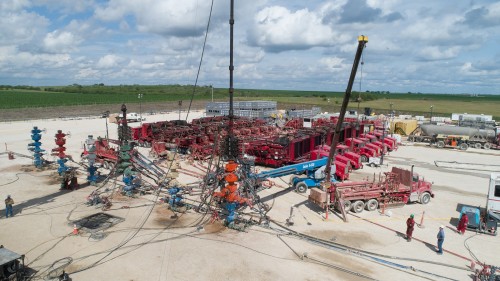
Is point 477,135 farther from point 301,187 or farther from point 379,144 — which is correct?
point 301,187

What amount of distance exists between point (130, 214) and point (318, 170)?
11.0 metres

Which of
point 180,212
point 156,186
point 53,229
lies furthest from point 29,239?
point 156,186

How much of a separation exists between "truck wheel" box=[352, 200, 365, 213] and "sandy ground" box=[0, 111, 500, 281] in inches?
21.1

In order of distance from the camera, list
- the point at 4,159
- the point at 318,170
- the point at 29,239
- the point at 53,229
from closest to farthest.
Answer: the point at 29,239 < the point at 53,229 < the point at 318,170 < the point at 4,159

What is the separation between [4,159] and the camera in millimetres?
30281

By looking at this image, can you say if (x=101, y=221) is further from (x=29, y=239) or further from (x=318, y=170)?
(x=318, y=170)

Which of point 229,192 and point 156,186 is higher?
point 229,192

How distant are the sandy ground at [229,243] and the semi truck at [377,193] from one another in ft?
2.00

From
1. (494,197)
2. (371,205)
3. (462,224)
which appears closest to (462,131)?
(494,197)

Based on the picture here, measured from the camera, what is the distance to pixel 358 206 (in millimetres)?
18422

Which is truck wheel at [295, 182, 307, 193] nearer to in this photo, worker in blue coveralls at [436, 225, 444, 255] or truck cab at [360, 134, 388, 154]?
worker in blue coveralls at [436, 225, 444, 255]

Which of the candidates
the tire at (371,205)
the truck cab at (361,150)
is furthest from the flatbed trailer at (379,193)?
the truck cab at (361,150)

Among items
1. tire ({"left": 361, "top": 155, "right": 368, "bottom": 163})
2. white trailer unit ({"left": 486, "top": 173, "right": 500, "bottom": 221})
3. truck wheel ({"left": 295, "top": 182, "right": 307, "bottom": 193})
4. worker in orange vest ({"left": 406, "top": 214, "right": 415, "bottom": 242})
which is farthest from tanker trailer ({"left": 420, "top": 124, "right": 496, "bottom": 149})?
worker in orange vest ({"left": 406, "top": 214, "right": 415, "bottom": 242})

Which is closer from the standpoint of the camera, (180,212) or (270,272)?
(270,272)
